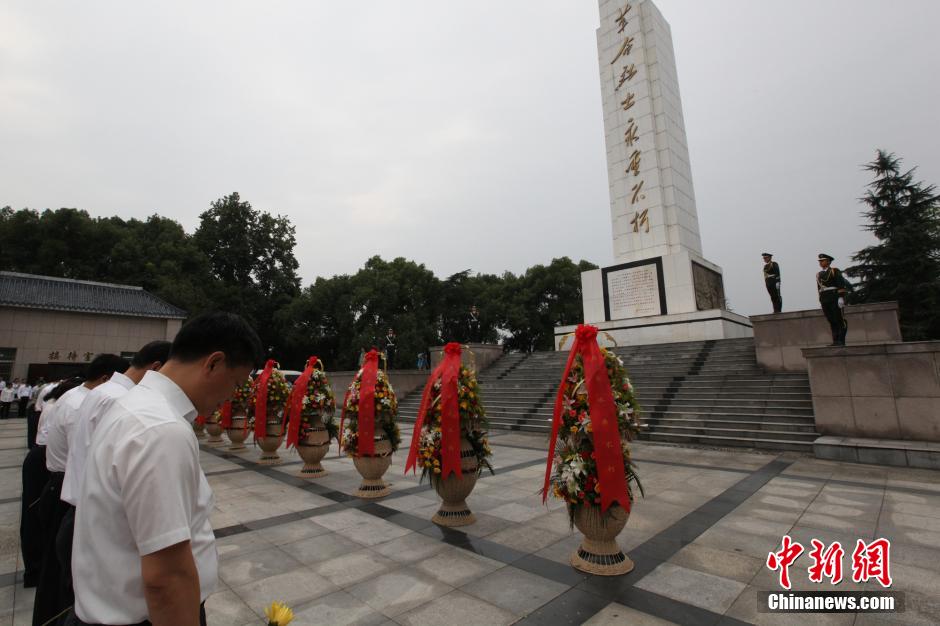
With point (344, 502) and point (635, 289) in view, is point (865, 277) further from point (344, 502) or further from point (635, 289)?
point (344, 502)

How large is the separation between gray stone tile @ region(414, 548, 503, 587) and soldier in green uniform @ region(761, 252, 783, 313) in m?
12.5

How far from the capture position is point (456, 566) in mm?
3959

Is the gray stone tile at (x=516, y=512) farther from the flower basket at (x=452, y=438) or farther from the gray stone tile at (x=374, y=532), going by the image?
the gray stone tile at (x=374, y=532)

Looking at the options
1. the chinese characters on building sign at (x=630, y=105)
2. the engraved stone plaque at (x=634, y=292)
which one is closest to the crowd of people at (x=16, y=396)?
the engraved stone plaque at (x=634, y=292)

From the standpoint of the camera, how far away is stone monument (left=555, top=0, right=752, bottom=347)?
1677 centimetres

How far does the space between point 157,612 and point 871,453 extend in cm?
992

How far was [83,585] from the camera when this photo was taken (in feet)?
4.20

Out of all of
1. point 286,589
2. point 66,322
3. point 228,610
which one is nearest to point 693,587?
point 286,589

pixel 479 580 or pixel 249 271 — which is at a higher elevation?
pixel 249 271

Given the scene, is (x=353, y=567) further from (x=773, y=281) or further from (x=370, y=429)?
(x=773, y=281)

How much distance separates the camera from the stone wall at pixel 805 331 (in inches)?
413

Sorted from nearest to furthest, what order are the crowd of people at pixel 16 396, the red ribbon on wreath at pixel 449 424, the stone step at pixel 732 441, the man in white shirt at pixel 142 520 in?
1. the man in white shirt at pixel 142 520
2. the red ribbon on wreath at pixel 449 424
3. the stone step at pixel 732 441
4. the crowd of people at pixel 16 396

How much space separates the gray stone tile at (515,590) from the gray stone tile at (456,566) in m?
0.10

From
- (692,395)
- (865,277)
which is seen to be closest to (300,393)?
(692,395)
